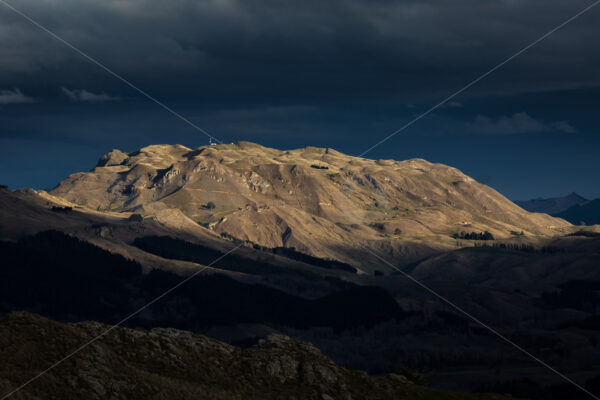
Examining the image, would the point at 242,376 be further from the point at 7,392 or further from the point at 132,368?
the point at 7,392

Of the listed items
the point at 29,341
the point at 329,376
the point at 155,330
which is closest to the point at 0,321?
the point at 29,341

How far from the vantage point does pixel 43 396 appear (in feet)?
194

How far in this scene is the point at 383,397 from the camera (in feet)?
270

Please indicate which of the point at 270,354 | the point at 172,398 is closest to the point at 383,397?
the point at 270,354

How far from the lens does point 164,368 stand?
72.3 metres

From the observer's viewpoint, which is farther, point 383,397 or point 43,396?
point 383,397

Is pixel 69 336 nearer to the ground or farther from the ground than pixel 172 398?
farther from the ground

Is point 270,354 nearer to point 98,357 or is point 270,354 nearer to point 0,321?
point 98,357

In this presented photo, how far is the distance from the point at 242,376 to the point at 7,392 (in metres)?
27.8

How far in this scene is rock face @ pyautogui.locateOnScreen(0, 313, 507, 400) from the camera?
2458 inches

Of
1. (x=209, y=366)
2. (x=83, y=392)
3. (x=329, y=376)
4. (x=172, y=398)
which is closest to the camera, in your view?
(x=83, y=392)

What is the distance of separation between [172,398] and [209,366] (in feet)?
32.4

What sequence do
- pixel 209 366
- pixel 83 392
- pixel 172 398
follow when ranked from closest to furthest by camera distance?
pixel 83 392 < pixel 172 398 < pixel 209 366

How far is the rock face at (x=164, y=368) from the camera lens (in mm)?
62438
